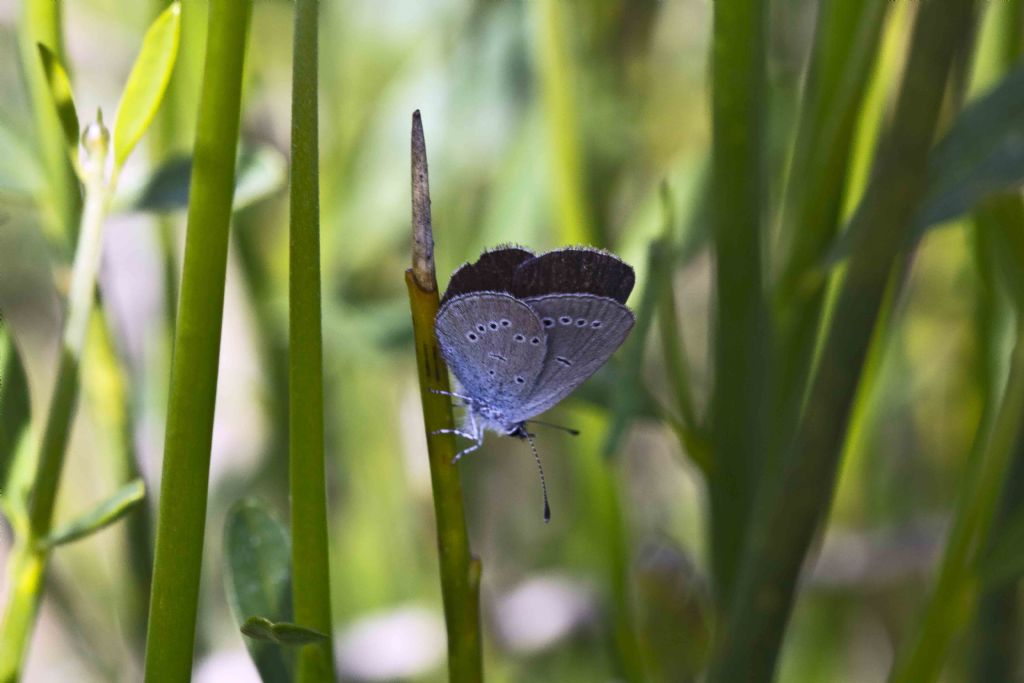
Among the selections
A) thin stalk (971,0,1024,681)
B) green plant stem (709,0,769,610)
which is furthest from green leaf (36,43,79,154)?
thin stalk (971,0,1024,681)

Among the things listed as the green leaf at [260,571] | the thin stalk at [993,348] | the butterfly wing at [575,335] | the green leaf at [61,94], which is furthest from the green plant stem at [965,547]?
the green leaf at [61,94]

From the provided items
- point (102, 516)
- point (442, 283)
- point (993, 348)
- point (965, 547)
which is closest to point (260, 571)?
point (102, 516)

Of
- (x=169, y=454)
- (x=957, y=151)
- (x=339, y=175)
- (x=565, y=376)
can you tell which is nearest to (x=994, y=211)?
(x=957, y=151)

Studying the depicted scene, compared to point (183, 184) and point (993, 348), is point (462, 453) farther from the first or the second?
point (993, 348)

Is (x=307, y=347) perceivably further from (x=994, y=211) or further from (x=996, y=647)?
(x=996, y=647)

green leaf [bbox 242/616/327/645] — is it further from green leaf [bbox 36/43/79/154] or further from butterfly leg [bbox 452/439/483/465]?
green leaf [bbox 36/43/79/154]

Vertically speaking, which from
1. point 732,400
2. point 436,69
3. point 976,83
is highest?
point 436,69
